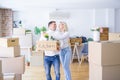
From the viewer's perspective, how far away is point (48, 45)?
3672mm

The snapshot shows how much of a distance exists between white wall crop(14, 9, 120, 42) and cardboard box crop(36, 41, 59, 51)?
4.94 meters

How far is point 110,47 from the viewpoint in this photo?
132 inches

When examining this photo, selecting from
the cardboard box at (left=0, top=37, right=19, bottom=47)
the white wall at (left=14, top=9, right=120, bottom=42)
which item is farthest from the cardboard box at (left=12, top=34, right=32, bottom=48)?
the cardboard box at (left=0, top=37, right=19, bottom=47)

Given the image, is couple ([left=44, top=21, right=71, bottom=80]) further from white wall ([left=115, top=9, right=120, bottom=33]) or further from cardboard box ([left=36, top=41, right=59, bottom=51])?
white wall ([left=115, top=9, right=120, bottom=33])

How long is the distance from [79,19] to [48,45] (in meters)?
5.25

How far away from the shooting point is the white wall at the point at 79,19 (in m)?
8.56

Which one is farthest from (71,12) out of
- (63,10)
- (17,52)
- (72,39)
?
(17,52)

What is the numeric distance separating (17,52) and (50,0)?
2396mm

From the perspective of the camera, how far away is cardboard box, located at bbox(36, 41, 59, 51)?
3659mm

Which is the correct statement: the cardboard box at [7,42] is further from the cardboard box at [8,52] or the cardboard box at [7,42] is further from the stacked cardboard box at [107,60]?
the stacked cardboard box at [107,60]

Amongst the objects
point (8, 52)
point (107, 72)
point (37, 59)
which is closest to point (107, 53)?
point (107, 72)

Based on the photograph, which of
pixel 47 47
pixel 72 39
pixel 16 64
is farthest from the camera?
pixel 72 39

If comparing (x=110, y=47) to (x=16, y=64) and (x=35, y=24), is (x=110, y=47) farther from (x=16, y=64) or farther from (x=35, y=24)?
(x=35, y=24)

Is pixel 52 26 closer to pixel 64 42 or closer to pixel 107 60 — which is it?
pixel 64 42
